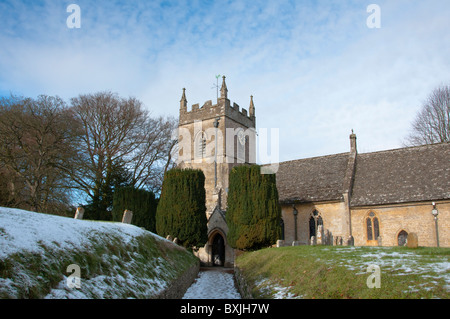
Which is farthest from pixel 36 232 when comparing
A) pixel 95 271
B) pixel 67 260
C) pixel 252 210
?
pixel 252 210

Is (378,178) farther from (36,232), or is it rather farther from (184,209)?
(36,232)

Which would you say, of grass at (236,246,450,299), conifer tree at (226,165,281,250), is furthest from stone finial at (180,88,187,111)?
grass at (236,246,450,299)

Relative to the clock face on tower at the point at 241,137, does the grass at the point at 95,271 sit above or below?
below

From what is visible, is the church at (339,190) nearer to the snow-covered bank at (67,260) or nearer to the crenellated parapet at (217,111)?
the crenellated parapet at (217,111)

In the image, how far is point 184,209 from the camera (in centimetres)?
2409

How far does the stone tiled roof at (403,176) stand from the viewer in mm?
21109

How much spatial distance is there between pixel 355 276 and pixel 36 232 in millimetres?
6662

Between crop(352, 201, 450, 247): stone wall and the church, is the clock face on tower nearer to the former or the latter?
the church

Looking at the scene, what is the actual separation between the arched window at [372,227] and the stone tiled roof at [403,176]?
851 millimetres

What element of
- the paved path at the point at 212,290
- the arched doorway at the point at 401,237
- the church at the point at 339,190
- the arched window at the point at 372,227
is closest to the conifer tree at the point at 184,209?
the church at the point at 339,190
